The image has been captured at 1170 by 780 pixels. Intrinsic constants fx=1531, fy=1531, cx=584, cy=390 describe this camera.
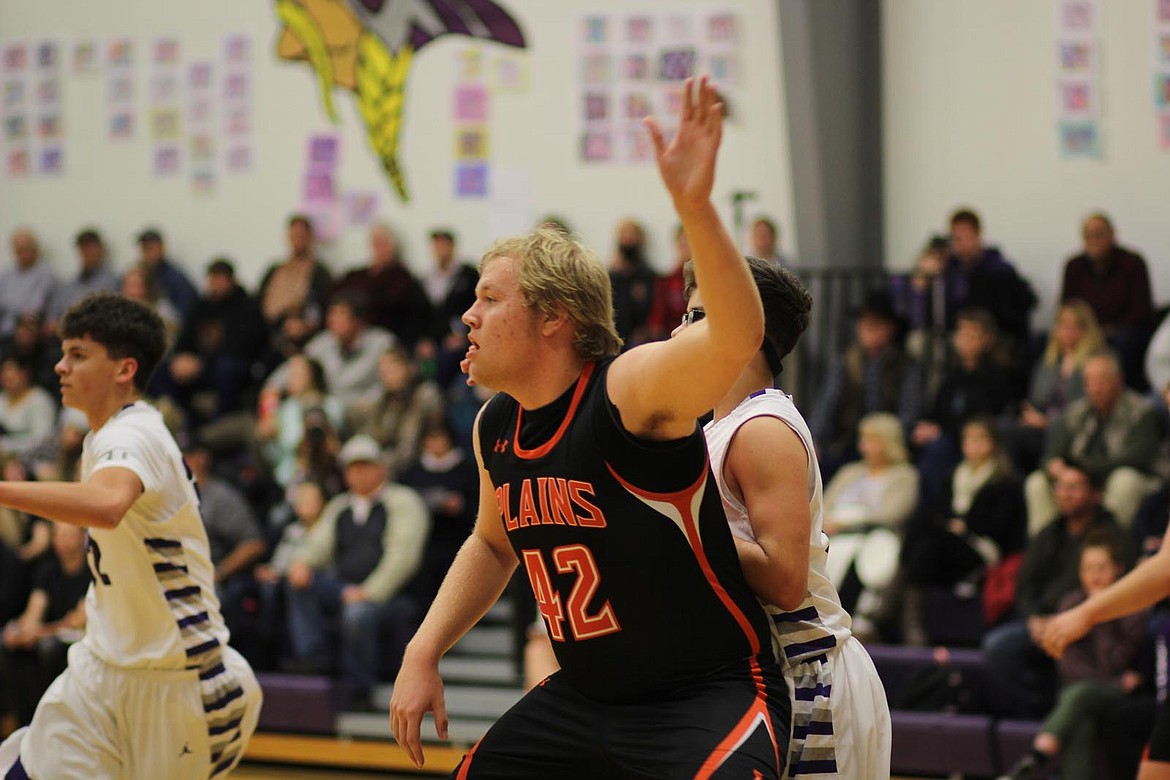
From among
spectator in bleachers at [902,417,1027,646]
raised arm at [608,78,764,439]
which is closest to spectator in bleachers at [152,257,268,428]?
spectator in bleachers at [902,417,1027,646]

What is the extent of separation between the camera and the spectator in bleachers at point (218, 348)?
1228 cm

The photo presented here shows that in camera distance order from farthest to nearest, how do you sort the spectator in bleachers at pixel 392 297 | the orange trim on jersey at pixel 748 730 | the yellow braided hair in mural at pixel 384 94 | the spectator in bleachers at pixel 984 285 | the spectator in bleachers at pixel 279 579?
the yellow braided hair in mural at pixel 384 94 < the spectator in bleachers at pixel 392 297 < the spectator in bleachers at pixel 984 285 < the spectator in bleachers at pixel 279 579 < the orange trim on jersey at pixel 748 730


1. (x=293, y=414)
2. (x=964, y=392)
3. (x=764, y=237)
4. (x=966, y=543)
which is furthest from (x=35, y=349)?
(x=966, y=543)

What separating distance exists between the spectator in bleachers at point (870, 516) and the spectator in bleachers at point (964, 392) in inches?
8.5

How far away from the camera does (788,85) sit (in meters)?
10.9

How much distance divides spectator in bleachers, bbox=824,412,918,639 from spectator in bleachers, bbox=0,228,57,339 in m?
7.84

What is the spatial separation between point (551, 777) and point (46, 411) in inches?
386

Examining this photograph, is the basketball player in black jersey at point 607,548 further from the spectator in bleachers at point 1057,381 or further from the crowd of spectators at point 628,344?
the spectator in bleachers at point 1057,381

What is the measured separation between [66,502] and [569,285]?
1447 mm

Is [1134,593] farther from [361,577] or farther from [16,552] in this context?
[16,552]

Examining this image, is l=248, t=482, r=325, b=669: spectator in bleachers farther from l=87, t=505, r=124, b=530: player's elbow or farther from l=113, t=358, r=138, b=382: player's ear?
l=87, t=505, r=124, b=530: player's elbow

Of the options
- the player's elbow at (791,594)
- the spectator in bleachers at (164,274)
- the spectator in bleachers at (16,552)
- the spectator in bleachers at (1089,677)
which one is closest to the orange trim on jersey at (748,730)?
the player's elbow at (791,594)

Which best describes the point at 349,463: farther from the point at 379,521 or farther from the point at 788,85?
the point at 788,85

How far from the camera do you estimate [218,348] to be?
41.4 ft
